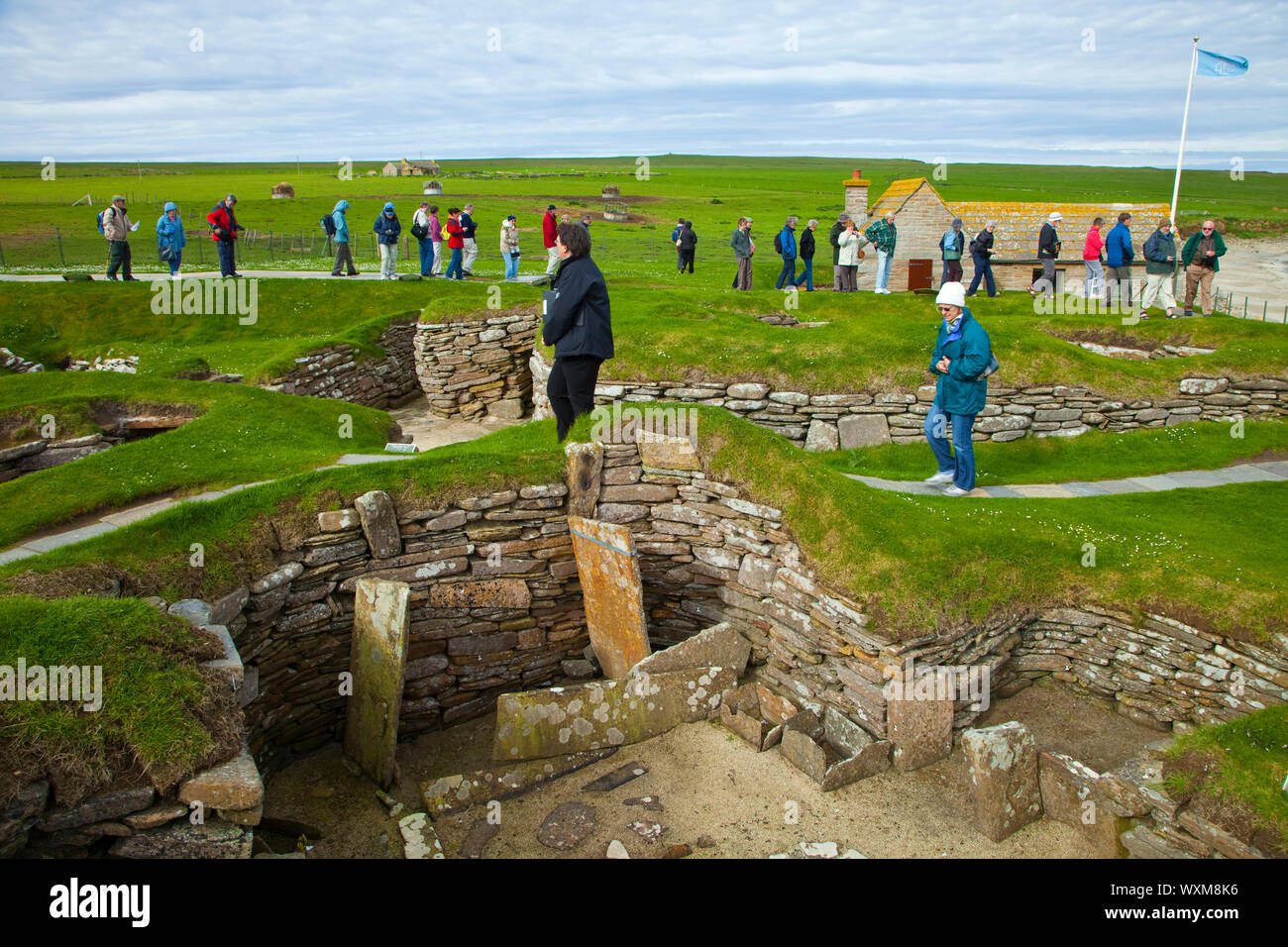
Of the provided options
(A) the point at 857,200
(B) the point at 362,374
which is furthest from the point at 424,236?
(A) the point at 857,200

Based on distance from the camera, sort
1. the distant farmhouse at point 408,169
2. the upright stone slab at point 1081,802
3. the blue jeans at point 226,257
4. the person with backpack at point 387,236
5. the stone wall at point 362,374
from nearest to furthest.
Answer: the upright stone slab at point 1081,802
the stone wall at point 362,374
the blue jeans at point 226,257
the person with backpack at point 387,236
the distant farmhouse at point 408,169

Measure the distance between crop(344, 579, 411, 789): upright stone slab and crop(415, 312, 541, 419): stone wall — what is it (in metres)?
11.2

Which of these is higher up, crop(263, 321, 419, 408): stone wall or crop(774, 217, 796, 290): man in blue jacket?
crop(774, 217, 796, 290): man in blue jacket

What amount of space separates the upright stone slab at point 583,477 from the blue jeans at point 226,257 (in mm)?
16145

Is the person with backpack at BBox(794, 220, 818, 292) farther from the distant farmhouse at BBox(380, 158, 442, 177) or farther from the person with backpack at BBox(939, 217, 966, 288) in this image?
the distant farmhouse at BBox(380, 158, 442, 177)

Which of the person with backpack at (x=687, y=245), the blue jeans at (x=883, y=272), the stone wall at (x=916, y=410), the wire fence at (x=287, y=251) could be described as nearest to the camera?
the stone wall at (x=916, y=410)

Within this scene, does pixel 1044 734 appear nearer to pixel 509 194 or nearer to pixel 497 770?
pixel 497 770

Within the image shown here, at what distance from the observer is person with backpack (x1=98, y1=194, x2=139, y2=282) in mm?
21156

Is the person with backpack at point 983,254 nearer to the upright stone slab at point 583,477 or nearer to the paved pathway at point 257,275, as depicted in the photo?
the paved pathway at point 257,275

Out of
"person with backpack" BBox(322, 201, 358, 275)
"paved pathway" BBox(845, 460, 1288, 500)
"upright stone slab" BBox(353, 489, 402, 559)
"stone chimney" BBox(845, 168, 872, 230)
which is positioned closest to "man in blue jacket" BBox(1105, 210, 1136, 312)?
"paved pathway" BBox(845, 460, 1288, 500)

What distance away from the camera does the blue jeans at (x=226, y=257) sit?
2214 centimetres

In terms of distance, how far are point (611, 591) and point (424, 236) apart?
18374mm

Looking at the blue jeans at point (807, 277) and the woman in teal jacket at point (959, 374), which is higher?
Result: the blue jeans at point (807, 277)

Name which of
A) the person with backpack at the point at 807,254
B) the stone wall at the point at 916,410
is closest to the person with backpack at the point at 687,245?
the person with backpack at the point at 807,254
